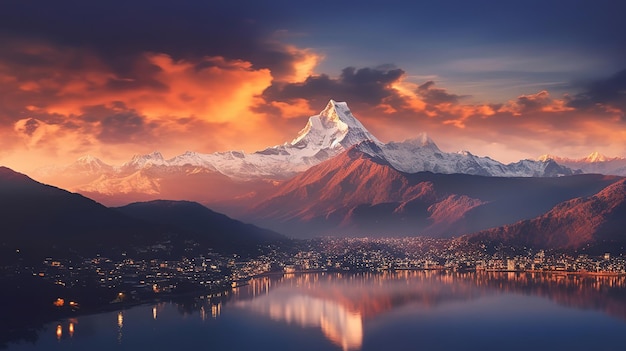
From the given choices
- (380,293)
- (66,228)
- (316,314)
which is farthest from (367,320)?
(66,228)

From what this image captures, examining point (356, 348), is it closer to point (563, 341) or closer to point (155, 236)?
point (563, 341)

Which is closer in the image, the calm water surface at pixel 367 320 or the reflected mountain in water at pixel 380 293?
the calm water surface at pixel 367 320

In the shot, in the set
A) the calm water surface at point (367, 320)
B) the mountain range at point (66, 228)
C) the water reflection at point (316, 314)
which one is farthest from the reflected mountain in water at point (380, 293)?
the mountain range at point (66, 228)

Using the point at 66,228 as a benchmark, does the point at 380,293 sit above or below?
below

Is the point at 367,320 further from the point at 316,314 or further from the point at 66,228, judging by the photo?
the point at 66,228

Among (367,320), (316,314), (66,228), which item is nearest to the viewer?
(367,320)

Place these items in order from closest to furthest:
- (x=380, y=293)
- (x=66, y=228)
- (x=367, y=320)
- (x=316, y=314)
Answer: (x=367, y=320) < (x=316, y=314) < (x=380, y=293) < (x=66, y=228)

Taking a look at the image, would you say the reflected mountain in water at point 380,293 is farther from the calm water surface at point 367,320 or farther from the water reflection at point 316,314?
the calm water surface at point 367,320

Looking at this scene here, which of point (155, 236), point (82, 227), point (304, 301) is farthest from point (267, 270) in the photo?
point (304, 301)
